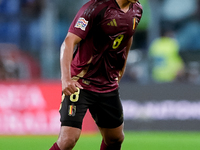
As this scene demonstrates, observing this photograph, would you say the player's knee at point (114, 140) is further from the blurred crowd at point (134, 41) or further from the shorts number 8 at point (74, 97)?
the blurred crowd at point (134, 41)

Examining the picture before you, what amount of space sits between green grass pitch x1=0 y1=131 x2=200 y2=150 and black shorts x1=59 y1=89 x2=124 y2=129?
3038 mm

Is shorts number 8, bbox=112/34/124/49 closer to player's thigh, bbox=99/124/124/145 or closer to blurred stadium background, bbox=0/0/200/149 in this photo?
player's thigh, bbox=99/124/124/145

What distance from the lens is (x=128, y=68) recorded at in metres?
10.9

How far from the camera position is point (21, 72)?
1106cm

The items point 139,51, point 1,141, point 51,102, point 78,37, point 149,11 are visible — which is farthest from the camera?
point 149,11

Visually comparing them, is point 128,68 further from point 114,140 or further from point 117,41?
point 117,41

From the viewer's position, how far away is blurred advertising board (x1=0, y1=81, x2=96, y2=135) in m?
10.1

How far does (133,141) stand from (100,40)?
14.9 ft

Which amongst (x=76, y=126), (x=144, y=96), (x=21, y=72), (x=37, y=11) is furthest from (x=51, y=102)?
(x=76, y=126)

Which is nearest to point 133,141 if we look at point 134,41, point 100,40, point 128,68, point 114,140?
point 128,68

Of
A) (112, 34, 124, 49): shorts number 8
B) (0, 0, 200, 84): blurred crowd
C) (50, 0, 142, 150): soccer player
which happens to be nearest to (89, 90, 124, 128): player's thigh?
(50, 0, 142, 150): soccer player

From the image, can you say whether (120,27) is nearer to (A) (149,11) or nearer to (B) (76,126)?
(B) (76,126)

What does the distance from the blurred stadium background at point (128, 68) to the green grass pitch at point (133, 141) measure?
8.7 inches

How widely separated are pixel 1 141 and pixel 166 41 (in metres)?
4.67
